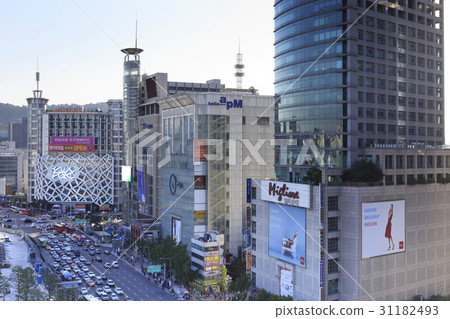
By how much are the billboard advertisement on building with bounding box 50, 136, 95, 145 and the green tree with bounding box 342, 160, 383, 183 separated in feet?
341

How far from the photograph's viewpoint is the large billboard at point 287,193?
4491 centimetres

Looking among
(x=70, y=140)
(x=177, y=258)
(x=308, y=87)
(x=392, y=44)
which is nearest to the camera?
(x=392, y=44)

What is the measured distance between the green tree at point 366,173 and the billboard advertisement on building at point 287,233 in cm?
585

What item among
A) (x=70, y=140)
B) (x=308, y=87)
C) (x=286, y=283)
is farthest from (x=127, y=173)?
(x=286, y=283)

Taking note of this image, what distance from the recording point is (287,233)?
159ft

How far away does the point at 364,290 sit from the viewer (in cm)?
4238

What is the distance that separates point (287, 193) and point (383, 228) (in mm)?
9835

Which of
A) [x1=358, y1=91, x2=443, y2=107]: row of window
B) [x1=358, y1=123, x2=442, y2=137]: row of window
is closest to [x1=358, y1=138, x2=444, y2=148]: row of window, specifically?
[x1=358, y1=123, x2=442, y2=137]: row of window

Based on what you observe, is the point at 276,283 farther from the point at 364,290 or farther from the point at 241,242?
the point at 241,242

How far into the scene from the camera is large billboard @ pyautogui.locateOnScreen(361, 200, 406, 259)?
42638mm

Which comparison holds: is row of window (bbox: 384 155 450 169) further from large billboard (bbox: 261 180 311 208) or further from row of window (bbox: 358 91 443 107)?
large billboard (bbox: 261 180 311 208)

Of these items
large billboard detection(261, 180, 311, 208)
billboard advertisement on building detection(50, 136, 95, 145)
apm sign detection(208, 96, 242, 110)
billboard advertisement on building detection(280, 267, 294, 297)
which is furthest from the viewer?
billboard advertisement on building detection(50, 136, 95, 145)

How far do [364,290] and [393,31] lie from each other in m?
26.6

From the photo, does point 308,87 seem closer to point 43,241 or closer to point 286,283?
point 286,283
